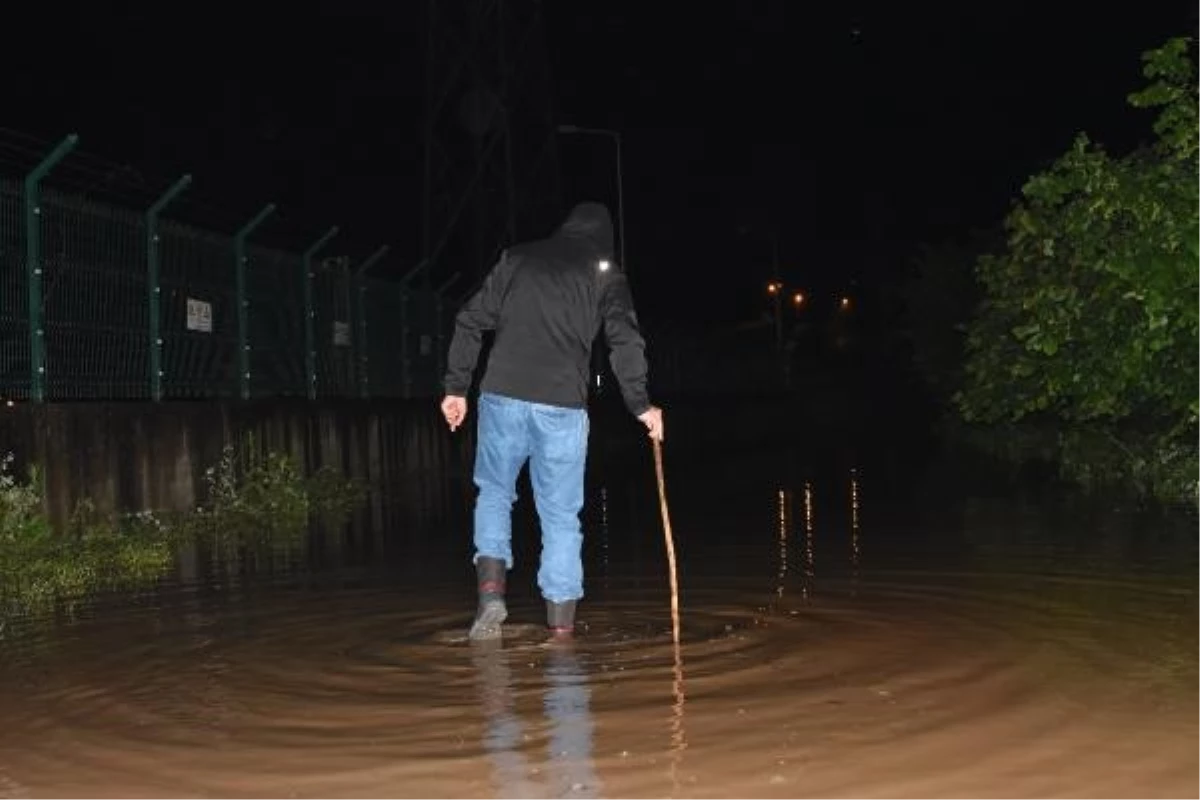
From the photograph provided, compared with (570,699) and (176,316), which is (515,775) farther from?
(176,316)

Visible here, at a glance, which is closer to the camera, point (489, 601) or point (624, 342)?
point (489, 601)

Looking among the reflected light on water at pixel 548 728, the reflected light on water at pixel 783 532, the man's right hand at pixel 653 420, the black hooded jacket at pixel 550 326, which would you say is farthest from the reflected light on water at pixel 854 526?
the reflected light on water at pixel 548 728

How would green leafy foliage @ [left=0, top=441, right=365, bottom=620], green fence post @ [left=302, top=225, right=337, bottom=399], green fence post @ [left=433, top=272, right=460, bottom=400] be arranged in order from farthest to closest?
green fence post @ [left=433, top=272, right=460, bottom=400] → green fence post @ [left=302, top=225, right=337, bottom=399] → green leafy foliage @ [left=0, top=441, right=365, bottom=620]

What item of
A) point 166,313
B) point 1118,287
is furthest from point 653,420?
point 166,313

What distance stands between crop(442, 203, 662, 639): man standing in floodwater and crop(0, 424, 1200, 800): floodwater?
0.34 metres

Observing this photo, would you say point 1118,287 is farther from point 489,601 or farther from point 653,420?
point 489,601

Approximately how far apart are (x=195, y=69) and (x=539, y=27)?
20.0 metres

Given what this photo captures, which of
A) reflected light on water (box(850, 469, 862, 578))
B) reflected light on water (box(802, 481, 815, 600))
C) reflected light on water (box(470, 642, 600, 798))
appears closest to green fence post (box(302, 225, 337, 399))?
reflected light on water (box(802, 481, 815, 600))

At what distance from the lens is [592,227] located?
7336 mm

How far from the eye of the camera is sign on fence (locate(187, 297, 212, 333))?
14.8m

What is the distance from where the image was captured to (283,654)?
679cm

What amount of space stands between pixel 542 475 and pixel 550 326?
64 cm

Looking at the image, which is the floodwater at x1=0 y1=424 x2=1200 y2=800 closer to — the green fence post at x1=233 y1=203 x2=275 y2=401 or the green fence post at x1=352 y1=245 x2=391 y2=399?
the green fence post at x1=233 y1=203 x2=275 y2=401

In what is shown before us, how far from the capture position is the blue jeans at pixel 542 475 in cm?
704
